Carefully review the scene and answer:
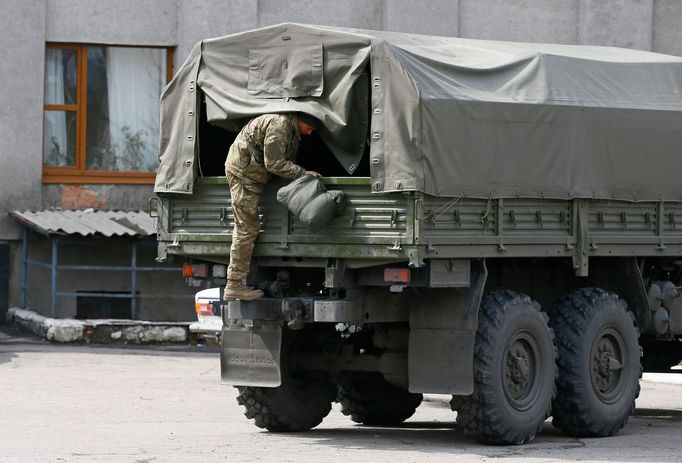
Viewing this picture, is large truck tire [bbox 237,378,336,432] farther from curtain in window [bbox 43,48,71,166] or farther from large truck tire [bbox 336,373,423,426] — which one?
curtain in window [bbox 43,48,71,166]

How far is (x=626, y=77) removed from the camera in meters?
13.6

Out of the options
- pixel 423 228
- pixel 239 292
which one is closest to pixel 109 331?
pixel 239 292

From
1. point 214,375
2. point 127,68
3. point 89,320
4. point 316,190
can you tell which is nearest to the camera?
point 316,190

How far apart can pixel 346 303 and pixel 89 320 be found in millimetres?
11450

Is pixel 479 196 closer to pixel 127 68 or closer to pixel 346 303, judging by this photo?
pixel 346 303

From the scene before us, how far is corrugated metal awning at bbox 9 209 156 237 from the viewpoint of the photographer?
22.0 m

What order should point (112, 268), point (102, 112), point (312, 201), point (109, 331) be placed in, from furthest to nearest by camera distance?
point (102, 112), point (112, 268), point (109, 331), point (312, 201)

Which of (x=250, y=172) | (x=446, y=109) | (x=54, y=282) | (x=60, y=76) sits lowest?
(x=54, y=282)

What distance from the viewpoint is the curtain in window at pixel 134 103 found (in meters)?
24.3

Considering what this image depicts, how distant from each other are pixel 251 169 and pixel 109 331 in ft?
35.2

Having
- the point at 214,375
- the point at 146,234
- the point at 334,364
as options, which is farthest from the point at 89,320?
the point at 334,364

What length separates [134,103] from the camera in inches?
964

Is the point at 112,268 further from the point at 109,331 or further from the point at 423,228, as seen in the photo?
the point at 423,228

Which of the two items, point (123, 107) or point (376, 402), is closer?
point (376, 402)
